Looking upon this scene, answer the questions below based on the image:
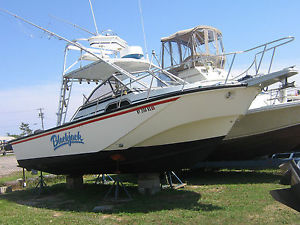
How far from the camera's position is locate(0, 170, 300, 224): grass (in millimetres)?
4945

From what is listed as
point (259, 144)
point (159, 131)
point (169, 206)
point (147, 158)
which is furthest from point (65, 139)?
point (259, 144)

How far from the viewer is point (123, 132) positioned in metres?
5.98

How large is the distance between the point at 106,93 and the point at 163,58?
4.59m

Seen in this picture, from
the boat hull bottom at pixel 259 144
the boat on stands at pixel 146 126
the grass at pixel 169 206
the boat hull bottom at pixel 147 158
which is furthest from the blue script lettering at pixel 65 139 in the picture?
the boat hull bottom at pixel 259 144

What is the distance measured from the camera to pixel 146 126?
5773 mm

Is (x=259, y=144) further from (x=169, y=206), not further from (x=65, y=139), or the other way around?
(x=65, y=139)

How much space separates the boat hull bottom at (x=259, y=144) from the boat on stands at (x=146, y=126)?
3.02 m

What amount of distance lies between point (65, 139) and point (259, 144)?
234 inches

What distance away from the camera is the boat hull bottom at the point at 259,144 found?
8859mm

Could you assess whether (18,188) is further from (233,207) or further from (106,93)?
(233,207)

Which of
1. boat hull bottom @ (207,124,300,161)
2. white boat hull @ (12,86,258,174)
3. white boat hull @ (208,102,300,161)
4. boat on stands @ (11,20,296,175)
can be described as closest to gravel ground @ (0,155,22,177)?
boat on stands @ (11,20,296,175)

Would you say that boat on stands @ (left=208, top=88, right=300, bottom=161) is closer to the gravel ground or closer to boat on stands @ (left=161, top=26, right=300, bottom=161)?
boat on stands @ (left=161, top=26, right=300, bottom=161)

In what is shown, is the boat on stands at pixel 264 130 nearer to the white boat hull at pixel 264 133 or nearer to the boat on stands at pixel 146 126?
the white boat hull at pixel 264 133

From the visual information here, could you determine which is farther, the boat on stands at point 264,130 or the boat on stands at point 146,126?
the boat on stands at point 264,130
